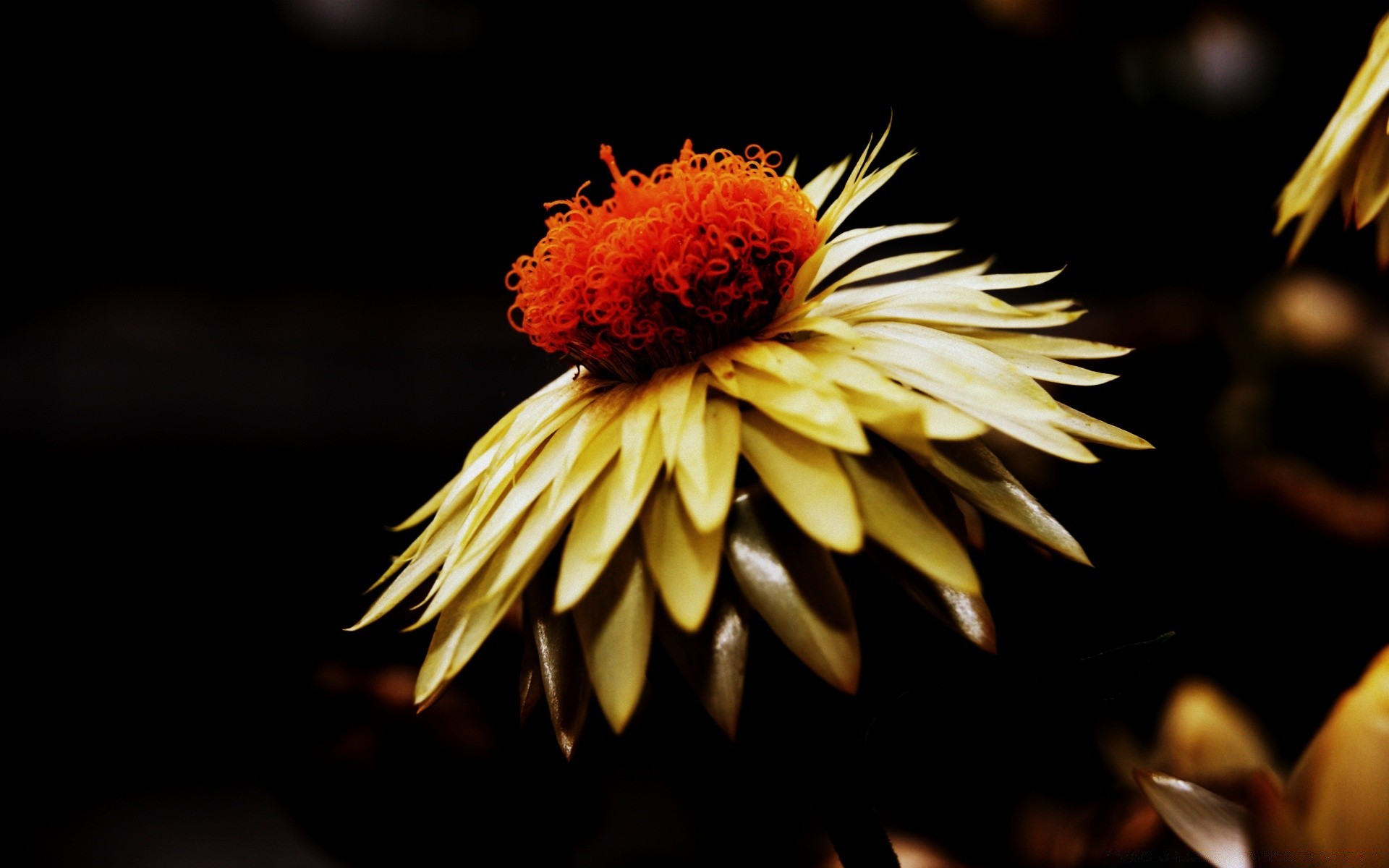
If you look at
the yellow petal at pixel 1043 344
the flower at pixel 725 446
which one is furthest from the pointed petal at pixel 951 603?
A: the yellow petal at pixel 1043 344

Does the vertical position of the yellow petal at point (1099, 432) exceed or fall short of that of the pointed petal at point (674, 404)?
it falls short

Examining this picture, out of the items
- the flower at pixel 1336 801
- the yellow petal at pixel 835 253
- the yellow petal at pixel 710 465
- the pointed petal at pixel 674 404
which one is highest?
the yellow petal at pixel 835 253

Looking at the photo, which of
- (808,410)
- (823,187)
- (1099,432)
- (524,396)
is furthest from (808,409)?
(524,396)

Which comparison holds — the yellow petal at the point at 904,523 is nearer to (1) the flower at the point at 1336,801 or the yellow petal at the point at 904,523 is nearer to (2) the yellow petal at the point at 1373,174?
(1) the flower at the point at 1336,801

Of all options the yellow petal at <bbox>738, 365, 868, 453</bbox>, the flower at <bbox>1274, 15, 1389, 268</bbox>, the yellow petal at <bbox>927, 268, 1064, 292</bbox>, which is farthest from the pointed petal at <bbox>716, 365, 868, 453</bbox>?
the flower at <bbox>1274, 15, 1389, 268</bbox>

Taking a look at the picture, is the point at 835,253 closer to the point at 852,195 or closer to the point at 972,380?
the point at 852,195

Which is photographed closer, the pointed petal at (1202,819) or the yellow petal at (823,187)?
the pointed petal at (1202,819)
